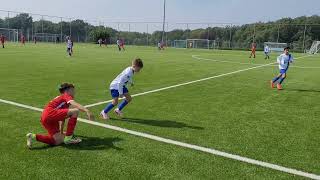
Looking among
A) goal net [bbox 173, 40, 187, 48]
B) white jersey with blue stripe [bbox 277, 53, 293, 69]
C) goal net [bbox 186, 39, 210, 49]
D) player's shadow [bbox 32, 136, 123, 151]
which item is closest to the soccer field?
player's shadow [bbox 32, 136, 123, 151]

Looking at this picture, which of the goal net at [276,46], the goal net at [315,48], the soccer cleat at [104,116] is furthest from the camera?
the goal net at [276,46]

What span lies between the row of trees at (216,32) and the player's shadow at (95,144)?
79096 mm

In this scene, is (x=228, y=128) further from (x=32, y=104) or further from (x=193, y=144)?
(x=32, y=104)

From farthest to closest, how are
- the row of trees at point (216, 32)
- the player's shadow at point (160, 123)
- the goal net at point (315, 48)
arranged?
the row of trees at point (216, 32)
the goal net at point (315, 48)
the player's shadow at point (160, 123)

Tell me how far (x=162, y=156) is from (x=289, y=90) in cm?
1035

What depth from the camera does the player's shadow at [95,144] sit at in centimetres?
693

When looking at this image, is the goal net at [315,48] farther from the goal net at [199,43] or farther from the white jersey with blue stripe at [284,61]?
the white jersey with blue stripe at [284,61]

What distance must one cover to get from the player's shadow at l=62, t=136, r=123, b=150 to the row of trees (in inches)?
3114

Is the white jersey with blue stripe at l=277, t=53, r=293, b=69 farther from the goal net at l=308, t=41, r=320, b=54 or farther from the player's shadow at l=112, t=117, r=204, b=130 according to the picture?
the goal net at l=308, t=41, r=320, b=54

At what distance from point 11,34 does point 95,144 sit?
90776 mm

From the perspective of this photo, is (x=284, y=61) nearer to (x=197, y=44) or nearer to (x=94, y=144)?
(x=94, y=144)

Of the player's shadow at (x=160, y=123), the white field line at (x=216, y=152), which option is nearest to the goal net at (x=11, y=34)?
the player's shadow at (x=160, y=123)

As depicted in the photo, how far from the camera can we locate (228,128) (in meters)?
8.62

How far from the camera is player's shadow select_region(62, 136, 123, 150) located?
6934 millimetres
